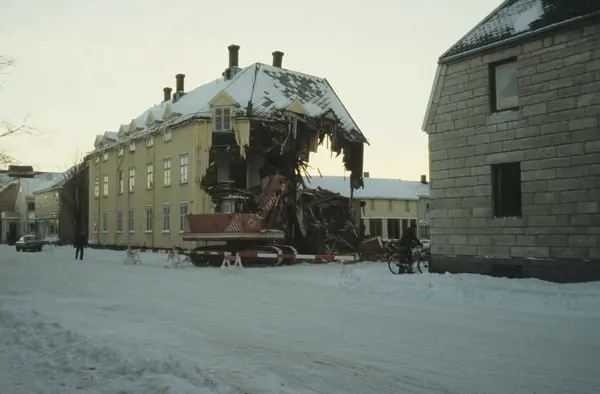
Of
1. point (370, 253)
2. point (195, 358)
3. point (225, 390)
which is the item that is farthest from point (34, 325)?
point (370, 253)

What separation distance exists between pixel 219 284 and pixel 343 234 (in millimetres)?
13981

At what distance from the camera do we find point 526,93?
15.4 m

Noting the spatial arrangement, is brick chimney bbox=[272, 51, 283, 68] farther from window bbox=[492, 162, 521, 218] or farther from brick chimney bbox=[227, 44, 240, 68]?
window bbox=[492, 162, 521, 218]

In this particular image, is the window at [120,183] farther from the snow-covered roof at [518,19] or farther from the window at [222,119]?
the snow-covered roof at [518,19]

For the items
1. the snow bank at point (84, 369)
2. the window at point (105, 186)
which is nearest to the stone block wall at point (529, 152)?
the snow bank at point (84, 369)

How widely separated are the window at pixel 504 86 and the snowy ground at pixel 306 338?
5.02m

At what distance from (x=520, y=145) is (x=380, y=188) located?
49958 millimetres

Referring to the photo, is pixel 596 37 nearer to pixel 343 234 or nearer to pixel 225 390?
pixel 225 390

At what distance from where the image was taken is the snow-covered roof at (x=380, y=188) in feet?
209

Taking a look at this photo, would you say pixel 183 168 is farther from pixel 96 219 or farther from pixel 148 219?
pixel 96 219

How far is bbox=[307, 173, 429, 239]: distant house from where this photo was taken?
62875 mm

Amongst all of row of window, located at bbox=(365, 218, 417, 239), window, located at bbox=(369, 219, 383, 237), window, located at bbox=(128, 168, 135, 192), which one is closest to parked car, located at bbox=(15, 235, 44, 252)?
window, located at bbox=(128, 168, 135, 192)

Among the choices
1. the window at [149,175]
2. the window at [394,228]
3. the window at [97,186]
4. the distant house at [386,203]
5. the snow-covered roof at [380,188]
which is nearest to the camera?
the window at [149,175]

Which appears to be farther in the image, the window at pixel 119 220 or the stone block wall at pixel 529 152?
the window at pixel 119 220
